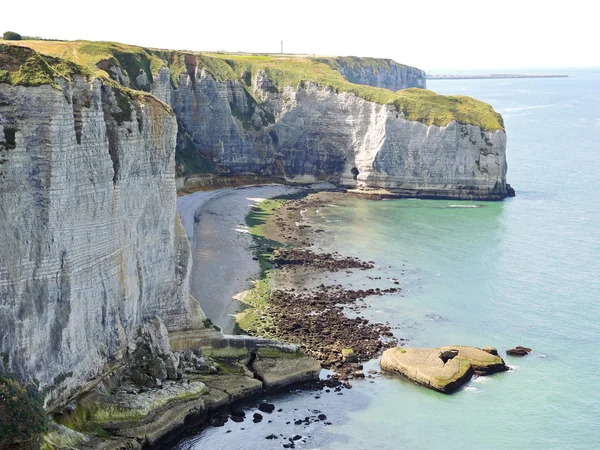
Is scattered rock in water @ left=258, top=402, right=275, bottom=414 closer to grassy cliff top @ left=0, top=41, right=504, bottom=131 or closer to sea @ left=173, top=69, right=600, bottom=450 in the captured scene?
sea @ left=173, top=69, right=600, bottom=450

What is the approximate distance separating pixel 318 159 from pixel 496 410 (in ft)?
237

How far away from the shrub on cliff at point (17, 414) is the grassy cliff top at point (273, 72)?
54207 mm

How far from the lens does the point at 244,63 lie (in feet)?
393

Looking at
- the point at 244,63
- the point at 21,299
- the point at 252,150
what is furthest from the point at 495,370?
the point at 244,63

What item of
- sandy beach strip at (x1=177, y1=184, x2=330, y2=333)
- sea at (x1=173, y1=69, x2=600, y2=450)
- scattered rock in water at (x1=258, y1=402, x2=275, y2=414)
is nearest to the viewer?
sea at (x1=173, y1=69, x2=600, y2=450)

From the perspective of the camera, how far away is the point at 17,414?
97.3 feet

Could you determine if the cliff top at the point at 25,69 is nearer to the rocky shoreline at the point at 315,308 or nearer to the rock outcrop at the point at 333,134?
the rocky shoreline at the point at 315,308

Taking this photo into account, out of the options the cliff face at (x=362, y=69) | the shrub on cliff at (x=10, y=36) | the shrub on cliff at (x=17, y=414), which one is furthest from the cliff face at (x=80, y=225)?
the cliff face at (x=362, y=69)

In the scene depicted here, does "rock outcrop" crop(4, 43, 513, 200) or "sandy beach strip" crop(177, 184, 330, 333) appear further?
"rock outcrop" crop(4, 43, 513, 200)

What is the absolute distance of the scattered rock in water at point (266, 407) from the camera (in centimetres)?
4200

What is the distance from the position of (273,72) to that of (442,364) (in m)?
78.7

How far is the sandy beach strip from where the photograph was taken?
5806 cm

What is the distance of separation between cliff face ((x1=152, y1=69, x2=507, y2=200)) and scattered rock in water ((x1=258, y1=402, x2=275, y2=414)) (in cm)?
5700

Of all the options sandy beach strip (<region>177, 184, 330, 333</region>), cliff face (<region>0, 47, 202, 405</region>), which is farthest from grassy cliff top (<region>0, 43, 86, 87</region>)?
sandy beach strip (<region>177, 184, 330, 333</region>)
